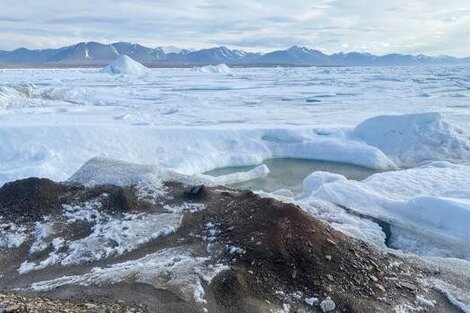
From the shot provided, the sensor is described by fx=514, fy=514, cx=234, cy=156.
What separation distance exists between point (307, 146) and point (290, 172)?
2.64 m

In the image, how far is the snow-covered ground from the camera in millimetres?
10125

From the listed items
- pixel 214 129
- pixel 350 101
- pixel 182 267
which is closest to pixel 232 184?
pixel 214 129

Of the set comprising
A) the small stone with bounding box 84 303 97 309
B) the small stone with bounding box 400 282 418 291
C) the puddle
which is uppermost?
the small stone with bounding box 84 303 97 309

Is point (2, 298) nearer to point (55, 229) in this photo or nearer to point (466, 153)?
point (55, 229)

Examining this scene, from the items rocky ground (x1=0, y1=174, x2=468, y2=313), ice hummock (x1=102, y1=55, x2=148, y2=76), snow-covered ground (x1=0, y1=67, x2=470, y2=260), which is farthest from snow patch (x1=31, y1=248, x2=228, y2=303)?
ice hummock (x1=102, y1=55, x2=148, y2=76)

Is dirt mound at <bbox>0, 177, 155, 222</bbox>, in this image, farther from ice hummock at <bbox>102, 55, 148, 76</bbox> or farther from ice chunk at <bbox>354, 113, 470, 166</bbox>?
ice hummock at <bbox>102, 55, 148, 76</bbox>

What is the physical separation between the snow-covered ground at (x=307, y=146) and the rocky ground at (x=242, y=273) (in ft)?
7.27

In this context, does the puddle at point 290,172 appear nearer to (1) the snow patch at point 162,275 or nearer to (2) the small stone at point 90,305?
(1) the snow patch at point 162,275

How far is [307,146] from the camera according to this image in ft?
58.9

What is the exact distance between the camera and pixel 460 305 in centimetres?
671

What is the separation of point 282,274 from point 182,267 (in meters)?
1.32

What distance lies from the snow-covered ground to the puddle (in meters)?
0.37

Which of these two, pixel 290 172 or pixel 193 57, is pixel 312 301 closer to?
pixel 290 172

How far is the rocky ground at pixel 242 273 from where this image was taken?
612cm
